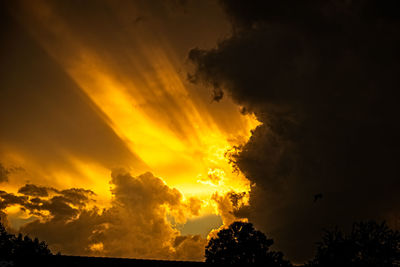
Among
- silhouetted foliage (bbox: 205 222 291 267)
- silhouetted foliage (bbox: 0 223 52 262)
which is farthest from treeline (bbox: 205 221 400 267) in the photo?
silhouetted foliage (bbox: 0 223 52 262)

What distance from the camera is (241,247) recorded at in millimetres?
43906

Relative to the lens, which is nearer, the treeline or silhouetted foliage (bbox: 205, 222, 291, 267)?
the treeline

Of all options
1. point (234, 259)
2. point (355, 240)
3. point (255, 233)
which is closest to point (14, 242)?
point (234, 259)

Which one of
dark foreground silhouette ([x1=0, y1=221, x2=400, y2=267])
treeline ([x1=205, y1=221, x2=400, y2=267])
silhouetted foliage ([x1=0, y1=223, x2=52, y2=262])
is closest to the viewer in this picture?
dark foreground silhouette ([x1=0, y1=221, x2=400, y2=267])

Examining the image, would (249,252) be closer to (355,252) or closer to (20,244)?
(355,252)

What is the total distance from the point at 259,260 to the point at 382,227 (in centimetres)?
1834

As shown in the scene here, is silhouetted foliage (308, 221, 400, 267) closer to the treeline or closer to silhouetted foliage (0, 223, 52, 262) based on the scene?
the treeline

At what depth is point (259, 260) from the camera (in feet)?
141

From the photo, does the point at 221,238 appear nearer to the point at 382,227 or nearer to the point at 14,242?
the point at 382,227

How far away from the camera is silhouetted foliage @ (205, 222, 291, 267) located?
141 feet

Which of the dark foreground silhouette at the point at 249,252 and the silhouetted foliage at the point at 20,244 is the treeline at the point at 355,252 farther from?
the silhouetted foliage at the point at 20,244

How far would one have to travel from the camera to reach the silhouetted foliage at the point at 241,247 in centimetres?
4284

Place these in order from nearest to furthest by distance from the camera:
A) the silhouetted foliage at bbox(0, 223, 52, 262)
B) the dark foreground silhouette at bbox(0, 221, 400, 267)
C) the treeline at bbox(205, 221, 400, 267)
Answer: the dark foreground silhouette at bbox(0, 221, 400, 267) < the treeline at bbox(205, 221, 400, 267) < the silhouetted foliage at bbox(0, 223, 52, 262)

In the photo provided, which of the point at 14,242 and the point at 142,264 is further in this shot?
the point at 14,242
